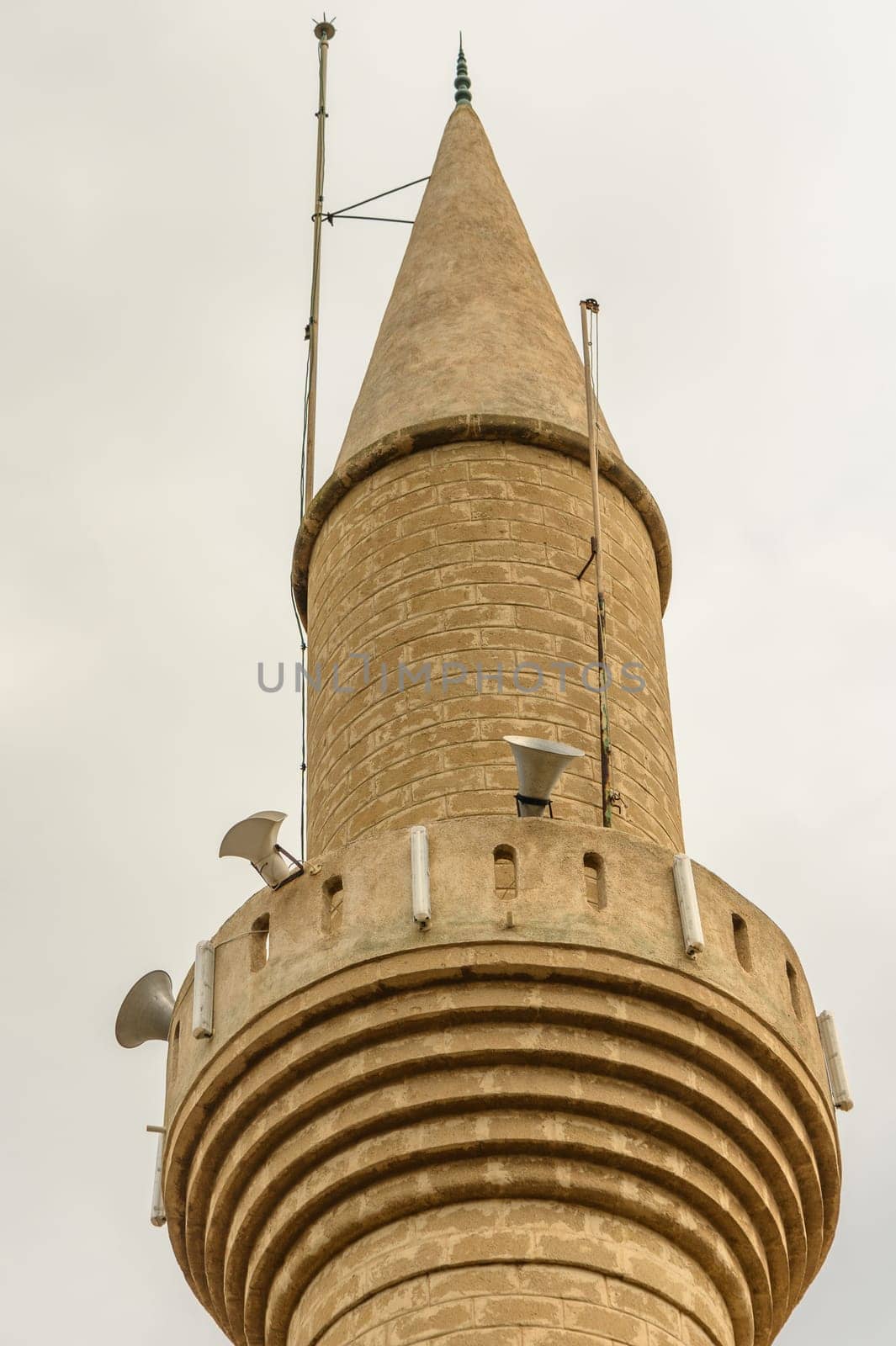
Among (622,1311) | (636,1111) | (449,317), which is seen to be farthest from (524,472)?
(622,1311)

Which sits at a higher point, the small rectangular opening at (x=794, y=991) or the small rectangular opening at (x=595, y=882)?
the small rectangular opening at (x=595, y=882)

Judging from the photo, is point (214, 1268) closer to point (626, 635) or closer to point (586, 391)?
point (626, 635)

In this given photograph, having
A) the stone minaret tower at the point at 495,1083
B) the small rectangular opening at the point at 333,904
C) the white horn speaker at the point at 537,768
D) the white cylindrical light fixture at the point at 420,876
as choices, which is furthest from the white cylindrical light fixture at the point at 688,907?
the small rectangular opening at the point at 333,904

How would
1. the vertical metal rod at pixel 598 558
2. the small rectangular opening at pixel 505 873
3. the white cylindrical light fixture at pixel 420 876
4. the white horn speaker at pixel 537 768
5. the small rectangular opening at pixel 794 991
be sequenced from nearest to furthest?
the white cylindrical light fixture at pixel 420 876 → the small rectangular opening at pixel 505 873 → the white horn speaker at pixel 537 768 → the small rectangular opening at pixel 794 991 → the vertical metal rod at pixel 598 558

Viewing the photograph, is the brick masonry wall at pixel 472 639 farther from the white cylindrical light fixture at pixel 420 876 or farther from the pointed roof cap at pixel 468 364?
the white cylindrical light fixture at pixel 420 876

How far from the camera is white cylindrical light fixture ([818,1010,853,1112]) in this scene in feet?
31.1

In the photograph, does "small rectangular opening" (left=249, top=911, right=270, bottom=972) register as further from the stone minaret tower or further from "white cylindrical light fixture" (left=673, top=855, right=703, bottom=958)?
"white cylindrical light fixture" (left=673, top=855, right=703, bottom=958)

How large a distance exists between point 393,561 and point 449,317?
1.86 metres

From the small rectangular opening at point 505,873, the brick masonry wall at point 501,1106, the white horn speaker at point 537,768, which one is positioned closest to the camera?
the brick masonry wall at point 501,1106

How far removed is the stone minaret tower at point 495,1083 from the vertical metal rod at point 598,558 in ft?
0.40

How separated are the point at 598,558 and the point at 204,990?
282cm

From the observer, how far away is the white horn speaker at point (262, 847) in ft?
30.3

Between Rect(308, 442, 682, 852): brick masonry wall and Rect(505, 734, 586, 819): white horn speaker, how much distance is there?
59 cm

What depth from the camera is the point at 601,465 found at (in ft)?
38.1
